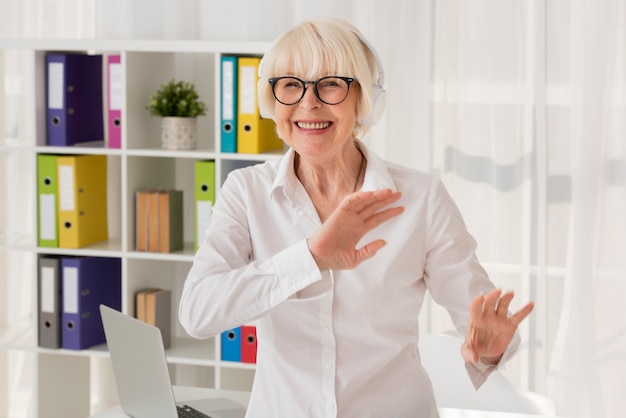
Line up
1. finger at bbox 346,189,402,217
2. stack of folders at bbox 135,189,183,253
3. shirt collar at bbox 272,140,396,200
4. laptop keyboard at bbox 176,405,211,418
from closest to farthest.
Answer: finger at bbox 346,189,402,217 → shirt collar at bbox 272,140,396,200 → laptop keyboard at bbox 176,405,211,418 → stack of folders at bbox 135,189,183,253

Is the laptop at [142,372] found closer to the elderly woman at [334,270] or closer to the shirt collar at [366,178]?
the elderly woman at [334,270]

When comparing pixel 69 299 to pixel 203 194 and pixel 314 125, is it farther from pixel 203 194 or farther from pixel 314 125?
pixel 314 125

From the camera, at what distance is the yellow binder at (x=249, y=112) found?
142 inches

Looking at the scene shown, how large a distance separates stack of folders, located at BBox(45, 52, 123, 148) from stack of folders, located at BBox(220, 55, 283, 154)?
17.3 inches

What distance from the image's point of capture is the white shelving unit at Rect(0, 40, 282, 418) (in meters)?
3.76

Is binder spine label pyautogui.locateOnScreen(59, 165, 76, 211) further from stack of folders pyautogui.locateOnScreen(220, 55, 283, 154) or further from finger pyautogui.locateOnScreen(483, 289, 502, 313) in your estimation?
finger pyautogui.locateOnScreen(483, 289, 502, 313)

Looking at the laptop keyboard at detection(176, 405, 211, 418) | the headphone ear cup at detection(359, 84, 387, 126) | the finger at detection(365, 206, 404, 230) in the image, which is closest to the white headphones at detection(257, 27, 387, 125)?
the headphone ear cup at detection(359, 84, 387, 126)

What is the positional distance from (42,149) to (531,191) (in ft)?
6.34

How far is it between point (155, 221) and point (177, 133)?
0.36 m

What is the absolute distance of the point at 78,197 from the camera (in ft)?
12.7

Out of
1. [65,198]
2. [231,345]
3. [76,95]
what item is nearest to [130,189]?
[65,198]

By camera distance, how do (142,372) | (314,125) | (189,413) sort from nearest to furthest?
(314,125) < (142,372) < (189,413)

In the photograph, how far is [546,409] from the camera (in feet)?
9.16

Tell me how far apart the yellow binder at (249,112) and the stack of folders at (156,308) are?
0.72 m
